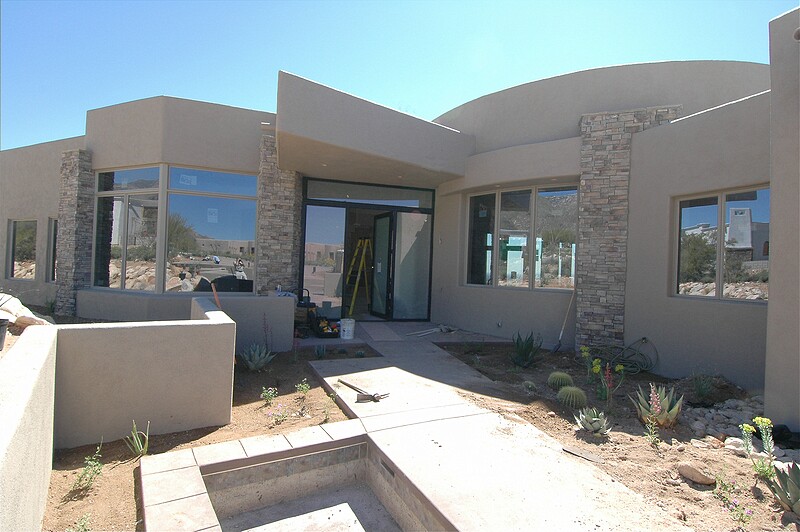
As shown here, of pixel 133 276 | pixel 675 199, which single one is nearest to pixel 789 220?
pixel 675 199

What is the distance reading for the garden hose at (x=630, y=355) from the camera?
676cm

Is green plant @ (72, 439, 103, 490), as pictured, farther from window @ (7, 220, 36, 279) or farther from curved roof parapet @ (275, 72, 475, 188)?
window @ (7, 220, 36, 279)

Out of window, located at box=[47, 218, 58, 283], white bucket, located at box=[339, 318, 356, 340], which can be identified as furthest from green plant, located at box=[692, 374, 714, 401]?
window, located at box=[47, 218, 58, 283]

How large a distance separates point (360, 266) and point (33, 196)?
889 cm

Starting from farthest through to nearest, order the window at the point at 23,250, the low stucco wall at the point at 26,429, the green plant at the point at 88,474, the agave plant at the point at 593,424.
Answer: the window at the point at 23,250 < the agave plant at the point at 593,424 < the green plant at the point at 88,474 < the low stucco wall at the point at 26,429

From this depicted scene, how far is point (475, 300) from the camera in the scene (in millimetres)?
9320

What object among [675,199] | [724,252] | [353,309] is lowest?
[353,309]

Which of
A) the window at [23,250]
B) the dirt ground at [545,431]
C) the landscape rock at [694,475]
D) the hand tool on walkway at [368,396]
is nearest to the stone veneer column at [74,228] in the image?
the window at [23,250]

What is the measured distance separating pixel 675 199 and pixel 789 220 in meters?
2.43

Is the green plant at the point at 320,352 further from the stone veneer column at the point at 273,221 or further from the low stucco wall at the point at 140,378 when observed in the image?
the stone veneer column at the point at 273,221

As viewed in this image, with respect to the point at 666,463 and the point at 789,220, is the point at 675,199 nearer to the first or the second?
the point at 789,220

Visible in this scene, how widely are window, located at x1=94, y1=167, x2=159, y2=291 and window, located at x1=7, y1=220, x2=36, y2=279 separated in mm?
3913

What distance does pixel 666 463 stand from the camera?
11.9 feet

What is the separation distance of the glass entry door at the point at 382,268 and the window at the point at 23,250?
9.00 metres
